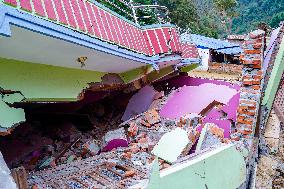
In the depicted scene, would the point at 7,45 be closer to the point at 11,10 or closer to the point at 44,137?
the point at 11,10

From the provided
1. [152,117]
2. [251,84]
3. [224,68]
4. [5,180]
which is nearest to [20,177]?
[5,180]

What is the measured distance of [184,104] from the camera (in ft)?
26.1

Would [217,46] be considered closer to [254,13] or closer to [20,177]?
[20,177]

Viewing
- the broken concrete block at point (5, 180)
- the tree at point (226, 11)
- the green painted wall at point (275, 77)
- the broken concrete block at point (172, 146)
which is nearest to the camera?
the broken concrete block at point (5, 180)

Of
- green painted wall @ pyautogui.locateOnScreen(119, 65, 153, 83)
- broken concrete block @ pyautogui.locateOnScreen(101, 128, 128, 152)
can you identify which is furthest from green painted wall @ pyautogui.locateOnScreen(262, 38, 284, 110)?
broken concrete block @ pyautogui.locateOnScreen(101, 128, 128, 152)

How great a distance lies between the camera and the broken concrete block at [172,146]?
16.6 feet

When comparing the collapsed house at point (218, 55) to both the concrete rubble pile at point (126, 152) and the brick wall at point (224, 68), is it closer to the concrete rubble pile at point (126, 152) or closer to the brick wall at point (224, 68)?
the brick wall at point (224, 68)

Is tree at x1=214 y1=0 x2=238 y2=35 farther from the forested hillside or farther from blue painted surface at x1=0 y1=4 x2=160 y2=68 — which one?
blue painted surface at x1=0 y1=4 x2=160 y2=68

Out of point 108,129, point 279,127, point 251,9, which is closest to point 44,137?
point 108,129

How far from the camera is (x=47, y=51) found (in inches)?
185

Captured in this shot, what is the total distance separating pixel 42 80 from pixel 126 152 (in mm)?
1720

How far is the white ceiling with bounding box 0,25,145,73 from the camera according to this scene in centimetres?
394

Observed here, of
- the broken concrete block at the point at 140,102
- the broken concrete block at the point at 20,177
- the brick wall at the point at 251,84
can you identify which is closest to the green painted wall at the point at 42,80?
the broken concrete block at the point at 20,177

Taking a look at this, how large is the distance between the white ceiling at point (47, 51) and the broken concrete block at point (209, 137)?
2.00 meters
